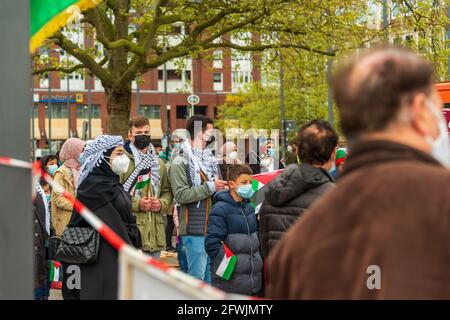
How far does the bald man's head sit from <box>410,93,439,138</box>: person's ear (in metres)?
0.02

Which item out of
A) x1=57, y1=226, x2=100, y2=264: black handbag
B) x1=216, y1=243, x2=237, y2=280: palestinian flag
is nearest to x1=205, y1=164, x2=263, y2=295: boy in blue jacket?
x1=216, y1=243, x2=237, y2=280: palestinian flag

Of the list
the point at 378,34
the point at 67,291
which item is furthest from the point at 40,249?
the point at 378,34

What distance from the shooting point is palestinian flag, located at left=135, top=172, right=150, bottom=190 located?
9.37 meters

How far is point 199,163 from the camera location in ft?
31.6

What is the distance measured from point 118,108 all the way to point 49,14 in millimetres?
15551

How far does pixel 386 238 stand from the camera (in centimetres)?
254

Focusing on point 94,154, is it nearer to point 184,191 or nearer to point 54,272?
point 184,191

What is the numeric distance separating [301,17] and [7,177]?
53.6 ft

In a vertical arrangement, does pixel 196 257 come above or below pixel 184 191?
below

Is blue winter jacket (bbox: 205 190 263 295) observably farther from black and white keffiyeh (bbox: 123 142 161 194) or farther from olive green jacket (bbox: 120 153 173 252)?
black and white keffiyeh (bbox: 123 142 161 194)

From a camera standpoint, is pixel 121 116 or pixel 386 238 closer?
pixel 386 238
